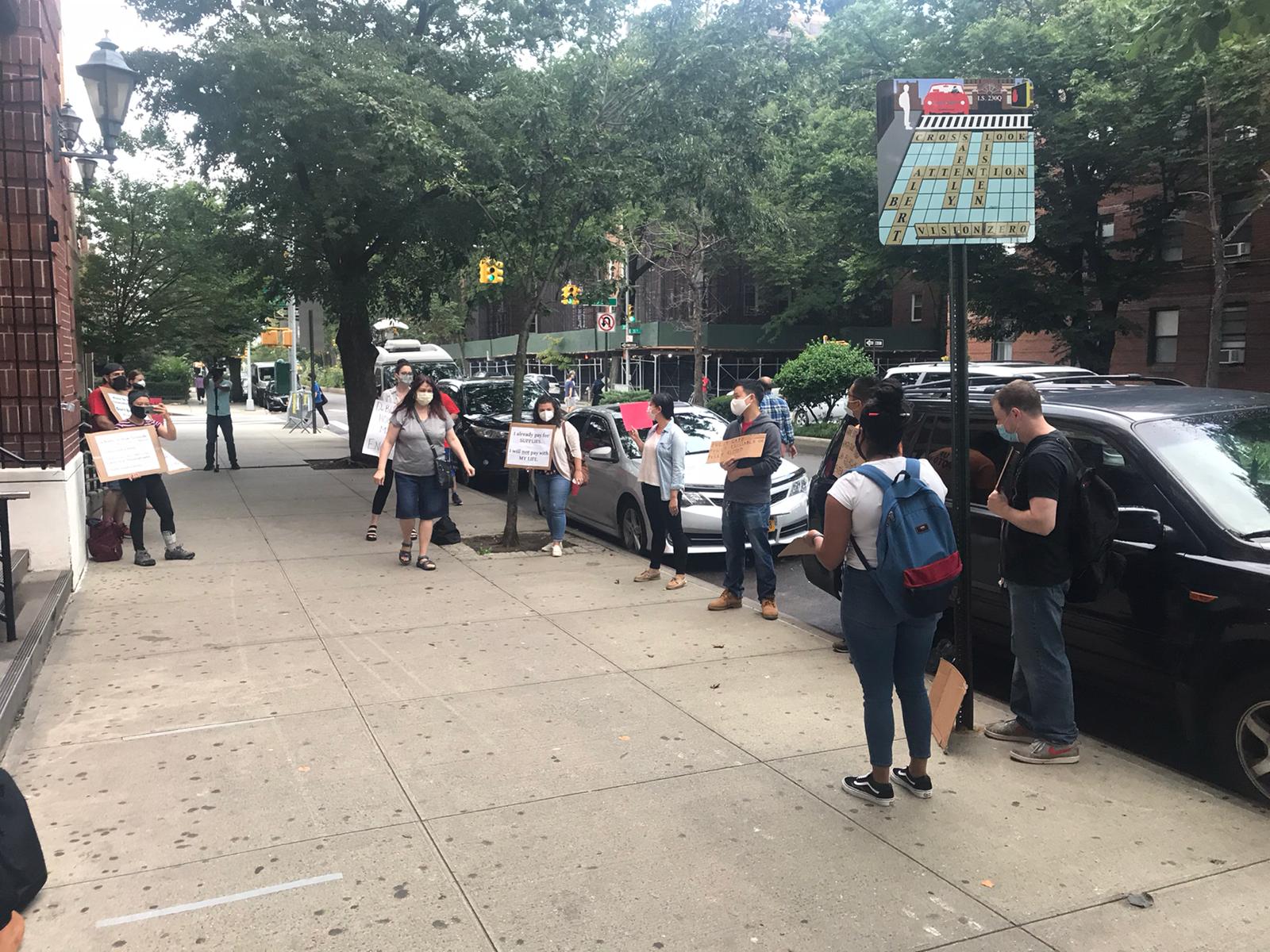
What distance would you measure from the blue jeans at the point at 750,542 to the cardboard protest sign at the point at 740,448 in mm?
387

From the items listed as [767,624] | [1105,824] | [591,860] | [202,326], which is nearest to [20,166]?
[767,624]

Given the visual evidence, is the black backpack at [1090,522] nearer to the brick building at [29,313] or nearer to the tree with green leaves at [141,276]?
the brick building at [29,313]

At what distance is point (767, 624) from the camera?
7.31m

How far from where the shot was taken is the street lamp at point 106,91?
9008 millimetres

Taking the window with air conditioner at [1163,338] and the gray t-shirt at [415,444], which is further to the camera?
the window with air conditioner at [1163,338]

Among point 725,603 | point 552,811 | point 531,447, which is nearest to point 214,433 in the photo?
point 531,447

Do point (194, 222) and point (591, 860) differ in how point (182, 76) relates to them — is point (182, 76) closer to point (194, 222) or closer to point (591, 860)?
point (194, 222)

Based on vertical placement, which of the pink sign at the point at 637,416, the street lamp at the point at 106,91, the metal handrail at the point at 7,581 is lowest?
the metal handrail at the point at 7,581

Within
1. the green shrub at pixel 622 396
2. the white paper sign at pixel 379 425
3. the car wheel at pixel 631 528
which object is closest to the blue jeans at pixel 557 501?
the car wheel at pixel 631 528

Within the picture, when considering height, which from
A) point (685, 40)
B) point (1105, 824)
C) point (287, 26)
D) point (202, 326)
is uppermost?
point (287, 26)

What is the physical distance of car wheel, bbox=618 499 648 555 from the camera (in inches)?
404

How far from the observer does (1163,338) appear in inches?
1293

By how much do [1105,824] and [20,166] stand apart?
341 inches

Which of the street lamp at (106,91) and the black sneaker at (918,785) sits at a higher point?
the street lamp at (106,91)
